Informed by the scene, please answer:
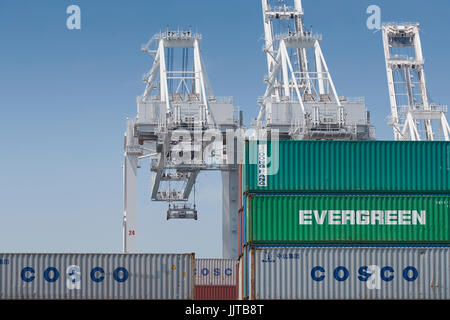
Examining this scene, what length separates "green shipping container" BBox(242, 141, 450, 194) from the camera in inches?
1710

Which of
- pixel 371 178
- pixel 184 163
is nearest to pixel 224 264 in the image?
pixel 184 163

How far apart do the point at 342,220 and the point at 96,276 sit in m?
11.3

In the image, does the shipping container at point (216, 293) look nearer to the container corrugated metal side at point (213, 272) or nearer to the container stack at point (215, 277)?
the container stack at point (215, 277)

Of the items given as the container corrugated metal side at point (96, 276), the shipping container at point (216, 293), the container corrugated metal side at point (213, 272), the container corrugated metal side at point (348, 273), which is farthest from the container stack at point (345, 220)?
the container corrugated metal side at point (213, 272)

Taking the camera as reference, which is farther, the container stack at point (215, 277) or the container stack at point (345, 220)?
the container stack at point (215, 277)

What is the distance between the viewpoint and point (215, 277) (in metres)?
66.1

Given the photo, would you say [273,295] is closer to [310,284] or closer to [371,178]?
[310,284]

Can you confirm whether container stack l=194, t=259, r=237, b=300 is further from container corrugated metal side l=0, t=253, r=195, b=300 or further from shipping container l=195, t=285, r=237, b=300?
container corrugated metal side l=0, t=253, r=195, b=300

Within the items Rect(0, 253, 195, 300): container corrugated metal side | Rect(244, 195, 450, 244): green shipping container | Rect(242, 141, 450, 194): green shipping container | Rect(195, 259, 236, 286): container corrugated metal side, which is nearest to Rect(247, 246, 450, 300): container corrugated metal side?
Rect(244, 195, 450, 244): green shipping container

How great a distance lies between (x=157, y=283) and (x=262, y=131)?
34165 mm

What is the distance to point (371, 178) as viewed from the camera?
43.6 meters

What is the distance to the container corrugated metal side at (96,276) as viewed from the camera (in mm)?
40594

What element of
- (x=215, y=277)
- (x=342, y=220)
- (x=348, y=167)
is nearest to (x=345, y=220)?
(x=342, y=220)

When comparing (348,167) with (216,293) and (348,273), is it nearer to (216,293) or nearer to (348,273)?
(348,273)
